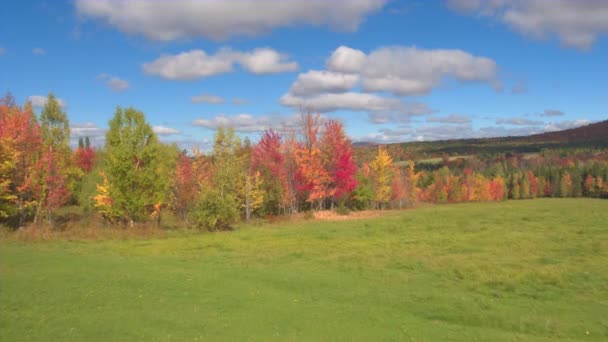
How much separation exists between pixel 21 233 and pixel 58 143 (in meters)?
19.7

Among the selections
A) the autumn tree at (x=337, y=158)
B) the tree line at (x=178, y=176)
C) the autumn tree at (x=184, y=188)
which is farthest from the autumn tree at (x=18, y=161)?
the autumn tree at (x=337, y=158)

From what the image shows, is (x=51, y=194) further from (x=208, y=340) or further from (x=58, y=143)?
(x=208, y=340)

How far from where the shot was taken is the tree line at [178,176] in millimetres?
36625

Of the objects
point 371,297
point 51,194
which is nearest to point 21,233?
point 51,194

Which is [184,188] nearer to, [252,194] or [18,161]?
[252,194]

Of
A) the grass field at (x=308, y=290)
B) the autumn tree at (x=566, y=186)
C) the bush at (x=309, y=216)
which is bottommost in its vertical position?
the autumn tree at (x=566, y=186)

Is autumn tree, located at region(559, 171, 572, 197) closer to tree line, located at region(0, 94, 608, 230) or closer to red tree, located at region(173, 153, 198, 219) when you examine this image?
tree line, located at region(0, 94, 608, 230)

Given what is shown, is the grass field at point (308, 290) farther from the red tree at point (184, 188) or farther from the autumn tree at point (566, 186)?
the autumn tree at point (566, 186)

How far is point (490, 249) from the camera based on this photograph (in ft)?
88.0

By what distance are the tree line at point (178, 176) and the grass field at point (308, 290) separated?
7955mm

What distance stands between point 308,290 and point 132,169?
2578cm

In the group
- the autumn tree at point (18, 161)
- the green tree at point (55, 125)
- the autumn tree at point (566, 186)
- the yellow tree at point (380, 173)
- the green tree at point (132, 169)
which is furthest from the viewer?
the autumn tree at point (566, 186)

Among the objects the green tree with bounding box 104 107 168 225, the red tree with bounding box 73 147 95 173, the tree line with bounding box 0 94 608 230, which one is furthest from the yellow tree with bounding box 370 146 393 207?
the red tree with bounding box 73 147 95 173

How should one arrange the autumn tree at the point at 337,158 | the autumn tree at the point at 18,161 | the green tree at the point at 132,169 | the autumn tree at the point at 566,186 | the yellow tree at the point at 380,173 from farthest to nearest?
the autumn tree at the point at 566,186 < the yellow tree at the point at 380,173 < the autumn tree at the point at 337,158 < the green tree at the point at 132,169 < the autumn tree at the point at 18,161
